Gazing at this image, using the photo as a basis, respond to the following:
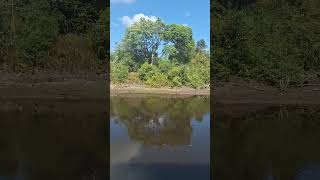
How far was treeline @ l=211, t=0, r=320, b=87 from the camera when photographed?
103ft

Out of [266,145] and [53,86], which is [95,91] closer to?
[53,86]

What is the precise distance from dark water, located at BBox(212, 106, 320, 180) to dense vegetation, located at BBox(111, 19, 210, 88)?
18.3 metres

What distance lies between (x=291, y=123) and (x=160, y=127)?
19.5 feet

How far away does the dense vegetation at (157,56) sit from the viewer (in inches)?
1623

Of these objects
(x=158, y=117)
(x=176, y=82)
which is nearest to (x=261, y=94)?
(x=158, y=117)

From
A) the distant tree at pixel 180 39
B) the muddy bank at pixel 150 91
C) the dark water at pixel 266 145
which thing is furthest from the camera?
the distant tree at pixel 180 39

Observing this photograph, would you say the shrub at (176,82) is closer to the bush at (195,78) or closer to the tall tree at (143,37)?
the bush at (195,78)

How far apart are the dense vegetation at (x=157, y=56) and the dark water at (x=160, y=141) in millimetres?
10263

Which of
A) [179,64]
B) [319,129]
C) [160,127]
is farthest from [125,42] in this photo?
[319,129]

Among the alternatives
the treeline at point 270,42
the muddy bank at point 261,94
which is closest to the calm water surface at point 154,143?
the muddy bank at point 261,94

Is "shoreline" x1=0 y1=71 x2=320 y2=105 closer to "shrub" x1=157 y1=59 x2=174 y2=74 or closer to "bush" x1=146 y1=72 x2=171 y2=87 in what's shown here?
"bush" x1=146 y1=72 x2=171 y2=87

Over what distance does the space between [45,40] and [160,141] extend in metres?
20.6

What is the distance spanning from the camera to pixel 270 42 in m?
31.7

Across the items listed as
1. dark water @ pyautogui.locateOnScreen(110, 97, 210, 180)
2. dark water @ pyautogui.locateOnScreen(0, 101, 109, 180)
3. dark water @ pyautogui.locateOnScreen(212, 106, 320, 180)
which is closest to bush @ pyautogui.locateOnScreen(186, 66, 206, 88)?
dark water @ pyautogui.locateOnScreen(110, 97, 210, 180)
